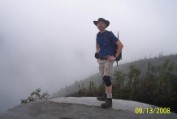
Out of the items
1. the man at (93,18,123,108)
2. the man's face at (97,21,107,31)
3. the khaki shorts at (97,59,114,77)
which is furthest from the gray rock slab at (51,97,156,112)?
the man's face at (97,21,107,31)

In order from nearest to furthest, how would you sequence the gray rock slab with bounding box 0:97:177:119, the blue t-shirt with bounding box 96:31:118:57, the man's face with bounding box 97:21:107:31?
the gray rock slab with bounding box 0:97:177:119, the blue t-shirt with bounding box 96:31:118:57, the man's face with bounding box 97:21:107:31

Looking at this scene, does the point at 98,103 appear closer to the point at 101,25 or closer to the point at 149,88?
the point at 101,25

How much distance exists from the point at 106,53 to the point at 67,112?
68.4 inches

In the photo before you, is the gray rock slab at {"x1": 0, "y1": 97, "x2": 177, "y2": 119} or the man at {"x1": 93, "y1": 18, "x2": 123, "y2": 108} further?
the man at {"x1": 93, "y1": 18, "x2": 123, "y2": 108}

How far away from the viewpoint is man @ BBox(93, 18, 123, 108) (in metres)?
7.79

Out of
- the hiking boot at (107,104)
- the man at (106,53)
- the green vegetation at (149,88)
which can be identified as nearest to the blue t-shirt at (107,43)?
the man at (106,53)

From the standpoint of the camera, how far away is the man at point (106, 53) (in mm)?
7793

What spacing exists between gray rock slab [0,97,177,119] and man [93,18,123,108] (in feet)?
1.32

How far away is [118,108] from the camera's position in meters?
7.83

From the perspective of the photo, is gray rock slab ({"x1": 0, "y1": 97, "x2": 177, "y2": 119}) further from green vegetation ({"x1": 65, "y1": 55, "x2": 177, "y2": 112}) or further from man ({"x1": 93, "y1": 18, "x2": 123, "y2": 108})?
green vegetation ({"x1": 65, "y1": 55, "x2": 177, "y2": 112})

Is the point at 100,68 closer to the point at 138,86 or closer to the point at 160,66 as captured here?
the point at 138,86

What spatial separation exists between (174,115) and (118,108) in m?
1.54

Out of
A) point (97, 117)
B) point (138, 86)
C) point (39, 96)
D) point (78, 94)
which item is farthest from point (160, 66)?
point (97, 117)

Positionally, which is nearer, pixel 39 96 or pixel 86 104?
pixel 86 104
